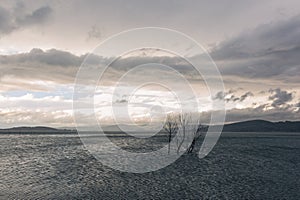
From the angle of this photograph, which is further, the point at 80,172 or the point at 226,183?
the point at 80,172

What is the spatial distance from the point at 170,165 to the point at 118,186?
22.2 m

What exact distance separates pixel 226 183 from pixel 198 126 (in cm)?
4839

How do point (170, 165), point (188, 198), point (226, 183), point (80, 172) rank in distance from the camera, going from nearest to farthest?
point (188, 198), point (226, 183), point (80, 172), point (170, 165)

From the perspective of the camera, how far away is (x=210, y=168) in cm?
5662

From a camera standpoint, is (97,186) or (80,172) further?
(80,172)

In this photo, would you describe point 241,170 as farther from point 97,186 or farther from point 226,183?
point 97,186

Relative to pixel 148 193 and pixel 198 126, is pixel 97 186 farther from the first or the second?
pixel 198 126

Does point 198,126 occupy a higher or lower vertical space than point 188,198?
higher

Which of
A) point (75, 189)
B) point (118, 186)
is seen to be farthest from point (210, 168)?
point (75, 189)

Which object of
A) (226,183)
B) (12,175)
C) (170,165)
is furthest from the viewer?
(170,165)

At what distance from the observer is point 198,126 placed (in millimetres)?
90250

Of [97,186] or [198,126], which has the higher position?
[198,126]

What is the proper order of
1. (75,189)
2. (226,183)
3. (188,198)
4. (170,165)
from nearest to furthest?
(188,198)
(75,189)
(226,183)
(170,165)

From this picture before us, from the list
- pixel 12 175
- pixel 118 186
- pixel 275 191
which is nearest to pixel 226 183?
pixel 275 191
